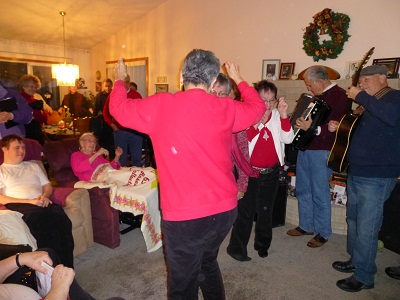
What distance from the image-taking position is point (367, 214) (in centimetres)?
215

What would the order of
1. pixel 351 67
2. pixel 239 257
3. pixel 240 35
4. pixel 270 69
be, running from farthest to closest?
pixel 240 35 < pixel 270 69 < pixel 351 67 < pixel 239 257

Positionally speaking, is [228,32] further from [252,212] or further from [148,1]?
[252,212]

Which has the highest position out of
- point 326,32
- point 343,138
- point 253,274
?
point 326,32

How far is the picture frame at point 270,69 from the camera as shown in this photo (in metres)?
4.97

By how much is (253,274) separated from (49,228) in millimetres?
1683

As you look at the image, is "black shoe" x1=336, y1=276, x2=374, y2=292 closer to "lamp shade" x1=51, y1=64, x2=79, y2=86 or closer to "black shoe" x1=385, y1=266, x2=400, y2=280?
"black shoe" x1=385, y1=266, x2=400, y2=280

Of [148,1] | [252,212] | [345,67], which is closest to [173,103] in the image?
[252,212]

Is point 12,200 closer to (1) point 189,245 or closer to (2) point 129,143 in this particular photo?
(1) point 189,245

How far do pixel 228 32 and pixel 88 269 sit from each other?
467cm

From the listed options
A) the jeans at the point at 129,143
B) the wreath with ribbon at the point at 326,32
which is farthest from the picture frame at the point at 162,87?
the wreath with ribbon at the point at 326,32

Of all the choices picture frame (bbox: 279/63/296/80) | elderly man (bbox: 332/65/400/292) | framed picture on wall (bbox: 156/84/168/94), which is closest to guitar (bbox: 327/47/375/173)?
elderly man (bbox: 332/65/400/292)

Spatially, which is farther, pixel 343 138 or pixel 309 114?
pixel 309 114

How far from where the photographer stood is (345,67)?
168 inches

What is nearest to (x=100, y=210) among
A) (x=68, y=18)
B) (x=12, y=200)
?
(x=12, y=200)
